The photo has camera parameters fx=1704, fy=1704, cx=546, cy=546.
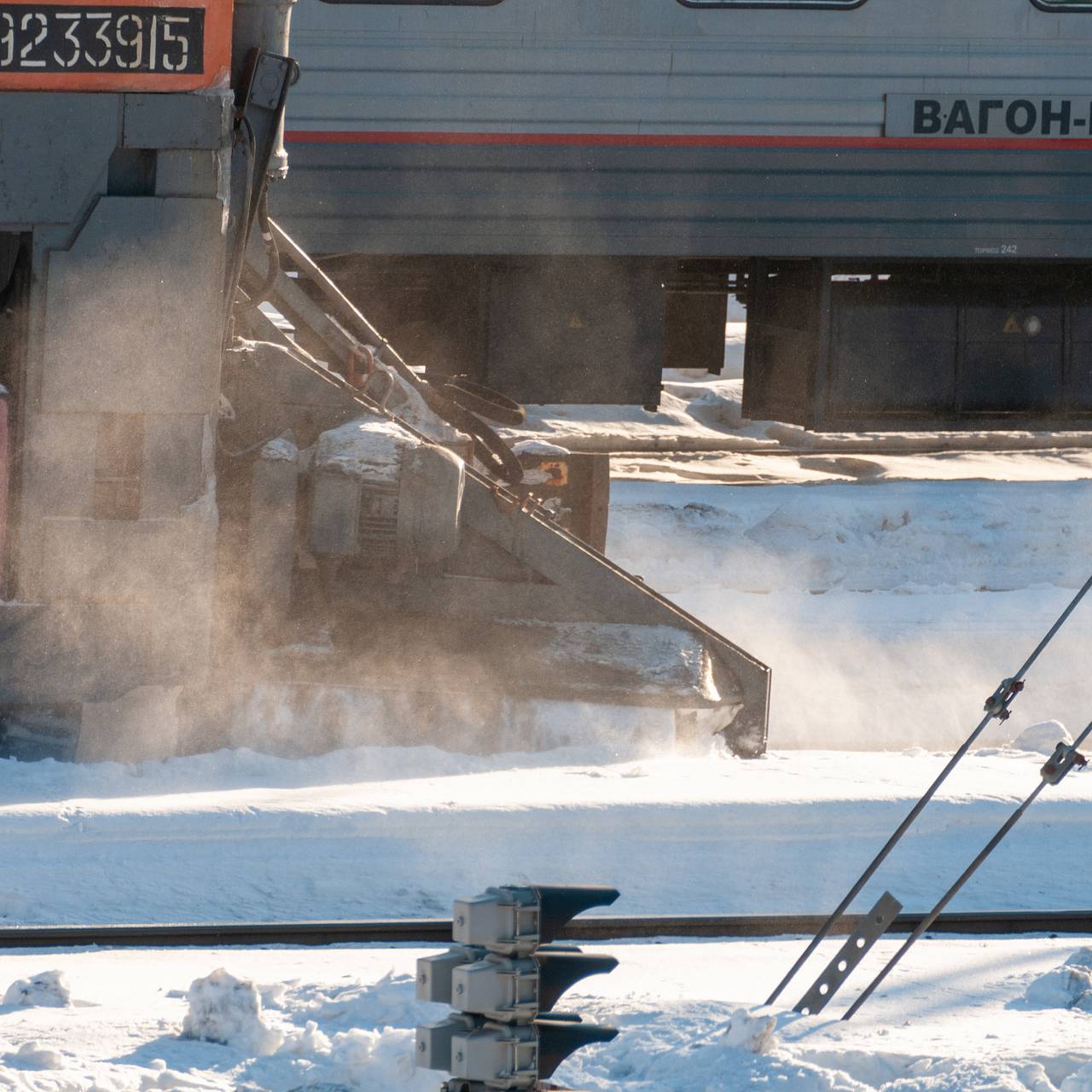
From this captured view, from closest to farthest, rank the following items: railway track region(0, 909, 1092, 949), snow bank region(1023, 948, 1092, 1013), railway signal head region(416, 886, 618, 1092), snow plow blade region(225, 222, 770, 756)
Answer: railway signal head region(416, 886, 618, 1092) < snow bank region(1023, 948, 1092, 1013) < railway track region(0, 909, 1092, 949) < snow plow blade region(225, 222, 770, 756)

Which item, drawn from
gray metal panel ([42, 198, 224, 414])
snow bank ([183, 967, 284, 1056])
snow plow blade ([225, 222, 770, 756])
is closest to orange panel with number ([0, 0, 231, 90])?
gray metal panel ([42, 198, 224, 414])

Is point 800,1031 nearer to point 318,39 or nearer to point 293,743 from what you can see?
point 293,743

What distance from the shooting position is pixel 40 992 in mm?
3641

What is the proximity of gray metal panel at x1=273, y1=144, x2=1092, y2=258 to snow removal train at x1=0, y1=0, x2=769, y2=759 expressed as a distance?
1.08m

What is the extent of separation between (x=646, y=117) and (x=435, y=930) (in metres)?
4.30

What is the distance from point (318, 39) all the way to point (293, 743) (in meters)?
3.34

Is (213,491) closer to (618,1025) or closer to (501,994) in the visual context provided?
(618,1025)

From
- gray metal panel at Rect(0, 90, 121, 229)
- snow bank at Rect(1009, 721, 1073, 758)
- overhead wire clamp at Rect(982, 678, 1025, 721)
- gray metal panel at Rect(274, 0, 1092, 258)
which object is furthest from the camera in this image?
gray metal panel at Rect(274, 0, 1092, 258)

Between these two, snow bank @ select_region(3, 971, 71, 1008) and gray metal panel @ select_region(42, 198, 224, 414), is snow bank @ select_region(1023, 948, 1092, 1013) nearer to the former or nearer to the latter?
snow bank @ select_region(3, 971, 71, 1008)

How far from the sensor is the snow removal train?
209 inches

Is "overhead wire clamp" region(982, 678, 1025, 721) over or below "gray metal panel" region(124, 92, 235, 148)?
below

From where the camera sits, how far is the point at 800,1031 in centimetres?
344

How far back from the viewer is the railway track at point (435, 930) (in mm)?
4383

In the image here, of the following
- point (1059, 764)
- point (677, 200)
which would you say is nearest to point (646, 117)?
point (677, 200)
